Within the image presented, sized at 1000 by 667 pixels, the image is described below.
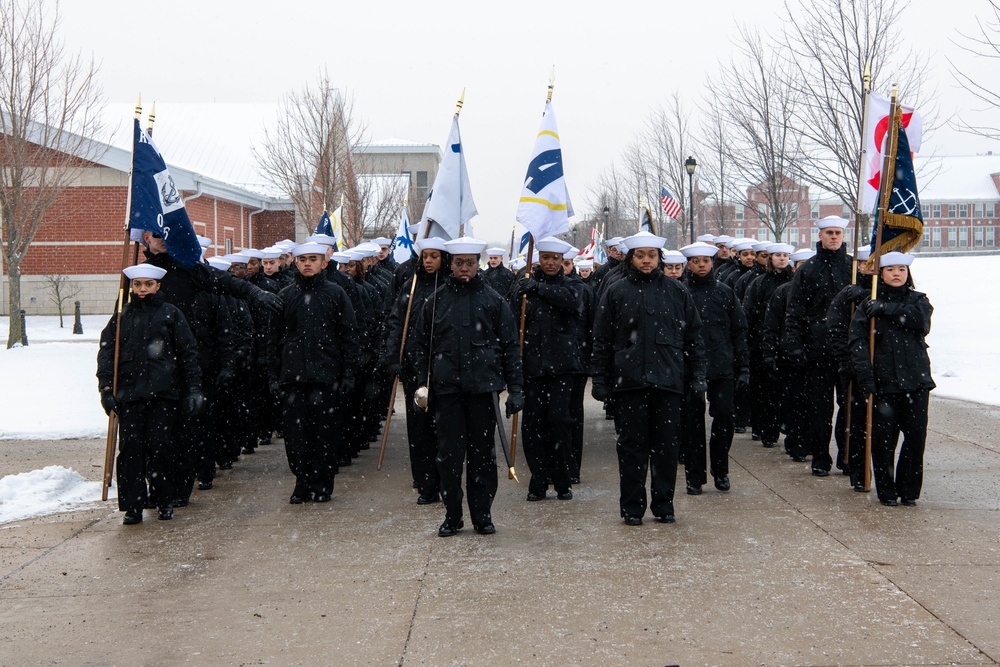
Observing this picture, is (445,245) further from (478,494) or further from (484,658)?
(484,658)

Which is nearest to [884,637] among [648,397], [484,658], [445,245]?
[484,658]

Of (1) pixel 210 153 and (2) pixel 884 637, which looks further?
(1) pixel 210 153

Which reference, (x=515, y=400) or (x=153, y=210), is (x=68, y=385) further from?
(x=515, y=400)

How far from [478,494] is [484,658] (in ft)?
8.31

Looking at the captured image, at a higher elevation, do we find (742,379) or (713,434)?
(742,379)

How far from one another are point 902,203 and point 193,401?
593cm

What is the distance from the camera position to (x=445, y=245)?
7641 millimetres

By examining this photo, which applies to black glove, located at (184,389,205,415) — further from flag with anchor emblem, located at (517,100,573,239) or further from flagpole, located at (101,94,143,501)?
flag with anchor emblem, located at (517,100,573,239)

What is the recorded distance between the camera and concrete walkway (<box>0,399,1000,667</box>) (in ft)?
16.8

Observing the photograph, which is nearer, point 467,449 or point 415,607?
point 415,607

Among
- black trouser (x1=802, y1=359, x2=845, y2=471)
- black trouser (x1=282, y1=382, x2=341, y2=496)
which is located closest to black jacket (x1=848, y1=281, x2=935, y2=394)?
black trouser (x1=802, y1=359, x2=845, y2=471)

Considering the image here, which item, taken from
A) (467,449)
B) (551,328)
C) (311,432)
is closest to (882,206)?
(551,328)

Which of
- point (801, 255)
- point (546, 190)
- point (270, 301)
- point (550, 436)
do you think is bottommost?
point (550, 436)

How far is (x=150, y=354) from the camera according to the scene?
8.12 m
